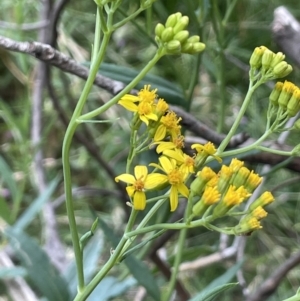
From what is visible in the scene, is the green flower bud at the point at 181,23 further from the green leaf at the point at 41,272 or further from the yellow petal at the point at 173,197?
the green leaf at the point at 41,272

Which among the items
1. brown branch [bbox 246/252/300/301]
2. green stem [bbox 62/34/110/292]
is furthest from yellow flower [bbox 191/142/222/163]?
brown branch [bbox 246/252/300/301]

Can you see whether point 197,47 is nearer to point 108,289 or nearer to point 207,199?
point 207,199

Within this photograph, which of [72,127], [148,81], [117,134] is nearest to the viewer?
[72,127]

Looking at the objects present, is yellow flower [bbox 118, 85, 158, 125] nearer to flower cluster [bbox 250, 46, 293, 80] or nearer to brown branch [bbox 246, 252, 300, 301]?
flower cluster [bbox 250, 46, 293, 80]

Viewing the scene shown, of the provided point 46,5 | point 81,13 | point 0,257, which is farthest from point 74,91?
point 0,257

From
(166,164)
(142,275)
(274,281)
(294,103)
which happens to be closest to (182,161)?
(166,164)

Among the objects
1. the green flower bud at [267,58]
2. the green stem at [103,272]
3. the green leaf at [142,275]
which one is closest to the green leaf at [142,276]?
the green leaf at [142,275]

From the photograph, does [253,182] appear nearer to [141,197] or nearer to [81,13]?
[141,197]
